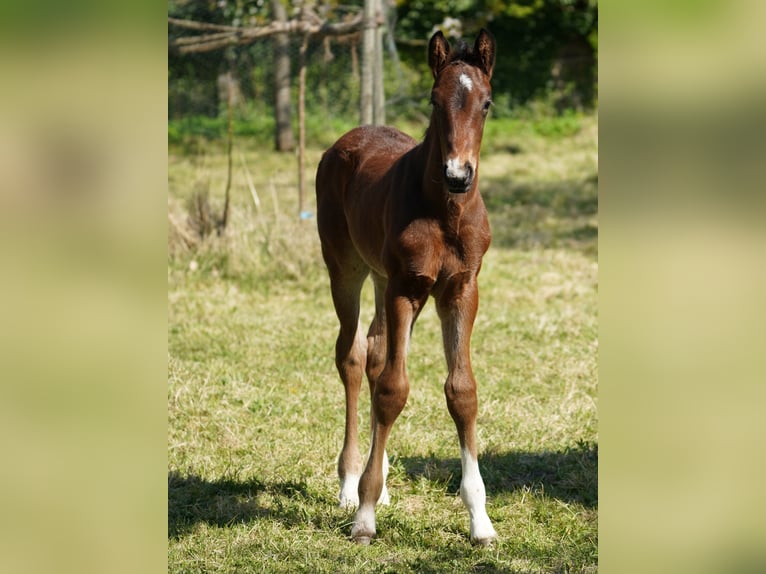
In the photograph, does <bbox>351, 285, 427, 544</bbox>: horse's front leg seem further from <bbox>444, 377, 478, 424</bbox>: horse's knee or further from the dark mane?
the dark mane

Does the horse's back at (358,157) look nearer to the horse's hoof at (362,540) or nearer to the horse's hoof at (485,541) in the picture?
the horse's hoof at (362,540)

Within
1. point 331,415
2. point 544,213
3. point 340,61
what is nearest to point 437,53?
point 331,415

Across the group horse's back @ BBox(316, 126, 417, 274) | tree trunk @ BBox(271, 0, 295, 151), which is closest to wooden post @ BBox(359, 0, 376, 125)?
tree trunk @ BBox(271, 0, 295, 151)

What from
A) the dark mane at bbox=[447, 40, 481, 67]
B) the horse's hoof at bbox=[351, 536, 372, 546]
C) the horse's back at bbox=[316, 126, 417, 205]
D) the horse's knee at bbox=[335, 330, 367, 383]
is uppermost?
the dark mane at bbox=[447, 40, 481, 67]

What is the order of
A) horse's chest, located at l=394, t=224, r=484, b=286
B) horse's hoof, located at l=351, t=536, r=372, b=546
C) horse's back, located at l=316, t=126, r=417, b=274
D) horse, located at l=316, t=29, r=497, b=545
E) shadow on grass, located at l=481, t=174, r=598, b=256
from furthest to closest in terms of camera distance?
shadow on grass, located at l=481, t=174, r=598, b=256, horse's back, located at l=316, t=126, r=417, b=274, horse's hoof, located at l=351, t=536, r=372, b=546, horse's chest, located at l=394, t=224, r=484, b=286, horse, located at l=316, t=29, r=497, b=545

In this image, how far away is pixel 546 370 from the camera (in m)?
7.28

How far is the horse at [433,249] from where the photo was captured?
4.00 meters

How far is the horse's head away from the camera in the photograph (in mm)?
3900

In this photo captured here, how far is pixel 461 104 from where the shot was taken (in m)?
3.96

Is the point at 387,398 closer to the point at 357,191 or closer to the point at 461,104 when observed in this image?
the point at 357,191

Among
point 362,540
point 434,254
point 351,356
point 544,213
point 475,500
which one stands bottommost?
point 544,213

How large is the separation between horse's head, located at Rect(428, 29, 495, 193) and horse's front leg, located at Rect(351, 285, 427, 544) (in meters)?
0.74

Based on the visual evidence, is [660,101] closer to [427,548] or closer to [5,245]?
[5,245]

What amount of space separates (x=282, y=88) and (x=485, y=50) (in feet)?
35.7
